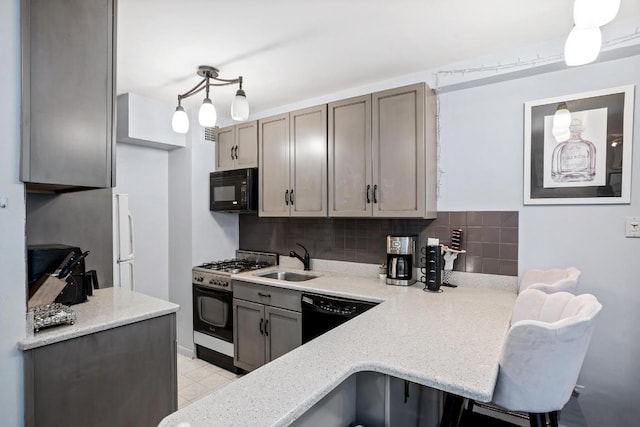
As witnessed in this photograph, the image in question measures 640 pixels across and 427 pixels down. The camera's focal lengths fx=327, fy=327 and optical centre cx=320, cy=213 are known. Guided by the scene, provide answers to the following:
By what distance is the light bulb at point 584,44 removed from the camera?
1.19m

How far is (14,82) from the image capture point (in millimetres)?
1293

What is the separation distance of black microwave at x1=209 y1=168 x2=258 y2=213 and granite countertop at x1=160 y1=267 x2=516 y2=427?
1787 mm

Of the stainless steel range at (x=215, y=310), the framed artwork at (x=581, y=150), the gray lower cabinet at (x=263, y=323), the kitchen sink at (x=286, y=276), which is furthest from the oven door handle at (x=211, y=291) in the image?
the framed artwork at (x=581, y=150)

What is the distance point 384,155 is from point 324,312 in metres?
1.24

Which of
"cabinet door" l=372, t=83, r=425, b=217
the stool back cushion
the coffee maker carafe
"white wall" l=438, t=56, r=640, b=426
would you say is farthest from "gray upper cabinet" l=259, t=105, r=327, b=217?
the stool back cushion

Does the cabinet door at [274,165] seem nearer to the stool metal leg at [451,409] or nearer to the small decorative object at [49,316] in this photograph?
the small decorative object at [49,316]

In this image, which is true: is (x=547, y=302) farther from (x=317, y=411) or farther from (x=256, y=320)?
(x=256, y=320)

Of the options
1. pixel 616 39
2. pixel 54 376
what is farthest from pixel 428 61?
pixel 54 376

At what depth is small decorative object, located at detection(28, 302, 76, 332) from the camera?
4.68ft

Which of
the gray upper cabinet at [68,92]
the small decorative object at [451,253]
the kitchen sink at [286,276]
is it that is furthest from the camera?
the kitchen sink at [286,276]

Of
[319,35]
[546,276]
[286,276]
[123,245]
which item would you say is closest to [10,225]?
[123,245]

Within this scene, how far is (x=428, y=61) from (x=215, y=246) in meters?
2.70

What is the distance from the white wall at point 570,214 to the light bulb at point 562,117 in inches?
4.9

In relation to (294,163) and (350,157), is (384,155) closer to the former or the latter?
(350,157)
